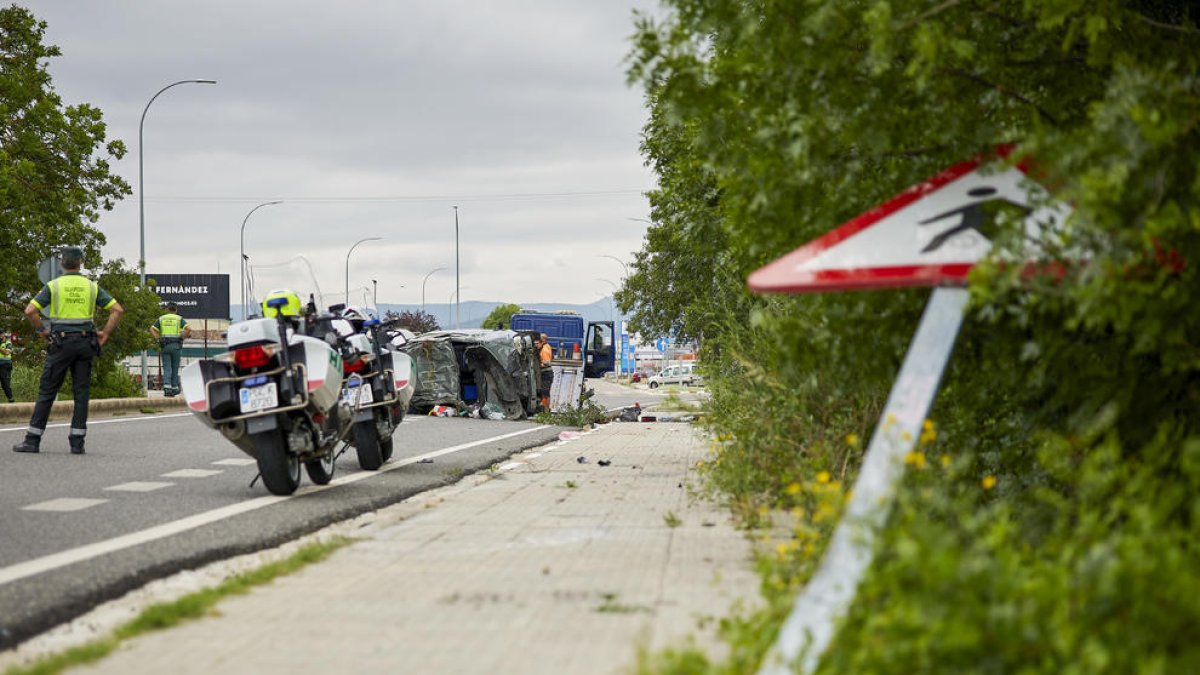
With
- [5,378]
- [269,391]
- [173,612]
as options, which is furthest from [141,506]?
[5,378]

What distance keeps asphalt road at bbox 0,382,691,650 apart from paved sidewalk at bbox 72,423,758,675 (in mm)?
734

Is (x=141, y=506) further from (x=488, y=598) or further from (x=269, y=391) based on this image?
(x=488, y=598)

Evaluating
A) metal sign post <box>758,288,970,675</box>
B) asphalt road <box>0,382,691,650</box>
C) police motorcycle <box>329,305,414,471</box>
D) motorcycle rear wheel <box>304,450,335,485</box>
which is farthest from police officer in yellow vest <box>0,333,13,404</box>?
metal sign post <box>758,288,970,675</box>

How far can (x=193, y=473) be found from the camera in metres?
12.0

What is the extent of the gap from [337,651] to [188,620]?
956 mm

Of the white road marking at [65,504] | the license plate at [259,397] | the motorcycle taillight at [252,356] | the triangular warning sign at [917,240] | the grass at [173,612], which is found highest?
the triangular warning sign at [917,240]

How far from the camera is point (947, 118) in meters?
5.36

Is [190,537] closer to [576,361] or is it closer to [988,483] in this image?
[988,483]

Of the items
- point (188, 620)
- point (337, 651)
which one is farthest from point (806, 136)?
point (188, 620)

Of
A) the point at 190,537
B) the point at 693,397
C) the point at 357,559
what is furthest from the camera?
the point at 693,397

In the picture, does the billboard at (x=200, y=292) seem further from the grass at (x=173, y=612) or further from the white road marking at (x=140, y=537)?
the grass at (x=173, y=612)

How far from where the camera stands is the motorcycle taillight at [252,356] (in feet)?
33.1

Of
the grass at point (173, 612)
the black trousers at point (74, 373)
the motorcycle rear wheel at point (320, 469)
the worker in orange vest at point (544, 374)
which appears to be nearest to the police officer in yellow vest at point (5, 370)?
the worker in orange vest at point (544, 374)

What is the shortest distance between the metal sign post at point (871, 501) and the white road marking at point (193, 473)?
8689 millimetres
